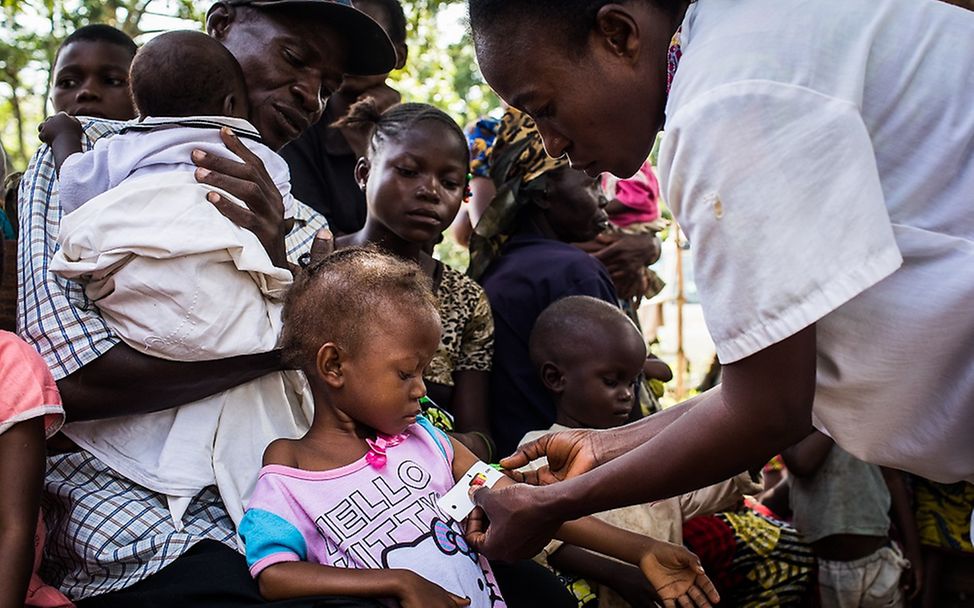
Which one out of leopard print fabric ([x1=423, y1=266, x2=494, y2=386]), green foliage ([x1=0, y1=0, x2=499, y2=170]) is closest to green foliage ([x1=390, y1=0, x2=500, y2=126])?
green foliage ([x1=0, y1=0, x2=499, y2=170])

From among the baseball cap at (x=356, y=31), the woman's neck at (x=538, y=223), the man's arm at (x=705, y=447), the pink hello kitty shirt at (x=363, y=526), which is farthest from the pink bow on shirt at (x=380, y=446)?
the woman's neck at (x=538, y=223)

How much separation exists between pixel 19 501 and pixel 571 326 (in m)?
2.02

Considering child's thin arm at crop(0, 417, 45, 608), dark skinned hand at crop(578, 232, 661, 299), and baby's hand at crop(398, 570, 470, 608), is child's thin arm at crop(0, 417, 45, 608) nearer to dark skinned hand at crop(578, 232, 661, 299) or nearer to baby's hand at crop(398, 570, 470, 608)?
baby's hand at crop(398, 570, 470, 608)

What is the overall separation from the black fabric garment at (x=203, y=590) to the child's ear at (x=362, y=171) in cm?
196

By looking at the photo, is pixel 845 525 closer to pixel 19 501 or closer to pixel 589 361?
pixel 589 361

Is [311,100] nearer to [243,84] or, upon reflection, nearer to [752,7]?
[243,84]

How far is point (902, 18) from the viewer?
5.37 ft

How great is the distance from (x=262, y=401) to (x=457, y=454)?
1.68 ft

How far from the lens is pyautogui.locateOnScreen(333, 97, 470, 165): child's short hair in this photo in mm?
3763

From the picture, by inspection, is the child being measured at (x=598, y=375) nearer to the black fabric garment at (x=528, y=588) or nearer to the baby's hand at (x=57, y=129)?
the black fabric garment at (x=528, y=588)

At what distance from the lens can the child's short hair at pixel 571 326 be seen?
3.57 m

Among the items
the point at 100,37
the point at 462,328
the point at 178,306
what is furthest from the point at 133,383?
the point at 100,37

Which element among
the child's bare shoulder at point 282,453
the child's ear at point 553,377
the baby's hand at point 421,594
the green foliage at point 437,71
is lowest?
the green foliage at point 437,71

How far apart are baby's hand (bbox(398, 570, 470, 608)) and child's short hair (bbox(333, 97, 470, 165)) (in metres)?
2.01
